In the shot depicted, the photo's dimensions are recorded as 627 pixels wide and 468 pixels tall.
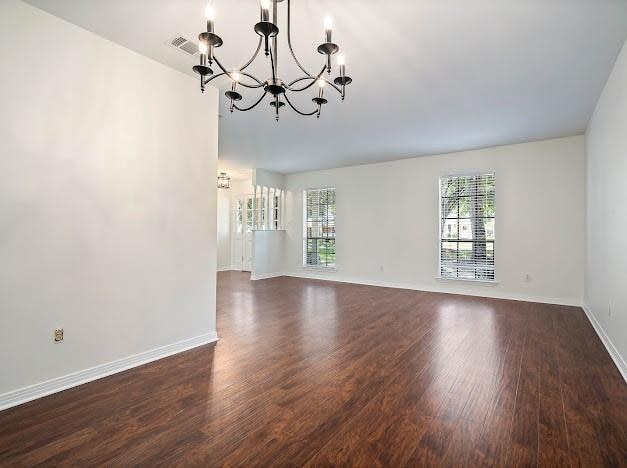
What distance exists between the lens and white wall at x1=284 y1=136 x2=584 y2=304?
525 centimetres

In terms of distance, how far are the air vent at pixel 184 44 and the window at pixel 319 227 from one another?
5.34m

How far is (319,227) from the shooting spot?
8203 millimetres

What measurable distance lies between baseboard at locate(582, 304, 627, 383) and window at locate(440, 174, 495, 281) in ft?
5.87

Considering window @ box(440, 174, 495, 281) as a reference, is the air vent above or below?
above

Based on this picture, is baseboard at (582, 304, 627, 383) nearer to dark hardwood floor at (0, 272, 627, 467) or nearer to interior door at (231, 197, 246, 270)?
dark hardwood floor at (0, 272, 627, 467)

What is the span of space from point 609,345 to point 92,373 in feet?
15.0

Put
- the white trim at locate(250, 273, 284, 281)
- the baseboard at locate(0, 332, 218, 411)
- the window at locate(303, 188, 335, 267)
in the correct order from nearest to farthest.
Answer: the baseboard at locate(0, 332, 218, 411) < the white trim at locate(250, 273, 284, 281) < the window at locate(303, 188, 335, 267)

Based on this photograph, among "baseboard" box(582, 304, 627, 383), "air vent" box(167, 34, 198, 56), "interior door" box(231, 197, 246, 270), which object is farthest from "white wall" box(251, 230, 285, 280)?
"baseboard" box(582, 304, 627, 383)

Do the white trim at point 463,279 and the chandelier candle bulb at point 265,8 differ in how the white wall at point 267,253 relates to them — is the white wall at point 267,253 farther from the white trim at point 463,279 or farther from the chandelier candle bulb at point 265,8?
the chandelier candle bulb at point 265,8

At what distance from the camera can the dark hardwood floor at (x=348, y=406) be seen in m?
1.71

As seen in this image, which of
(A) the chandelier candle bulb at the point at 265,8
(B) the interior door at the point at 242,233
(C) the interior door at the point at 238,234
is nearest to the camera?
(A) the chandelier candle bulb at the point at 265,8

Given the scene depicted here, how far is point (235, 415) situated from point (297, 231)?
21.4 ft

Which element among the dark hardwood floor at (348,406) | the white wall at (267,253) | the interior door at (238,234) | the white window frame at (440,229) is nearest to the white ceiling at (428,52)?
the white window frame at (440,229)

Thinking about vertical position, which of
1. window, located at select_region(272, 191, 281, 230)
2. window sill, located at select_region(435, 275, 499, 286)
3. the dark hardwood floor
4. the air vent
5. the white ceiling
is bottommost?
the dark hardwood floor
